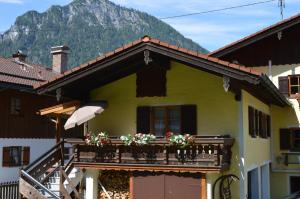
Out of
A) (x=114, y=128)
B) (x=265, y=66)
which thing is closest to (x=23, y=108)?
(x=114, y=128)

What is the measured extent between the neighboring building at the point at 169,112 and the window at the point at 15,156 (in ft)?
32.5

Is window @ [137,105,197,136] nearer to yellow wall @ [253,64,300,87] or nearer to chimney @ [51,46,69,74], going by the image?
yellow wall @ [253,64,300,87]

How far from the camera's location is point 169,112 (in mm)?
14992

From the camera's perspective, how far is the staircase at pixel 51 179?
14.8 meters

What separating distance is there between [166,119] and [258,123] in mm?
4566

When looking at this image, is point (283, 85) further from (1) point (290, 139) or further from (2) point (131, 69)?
(2) point (131, 69)

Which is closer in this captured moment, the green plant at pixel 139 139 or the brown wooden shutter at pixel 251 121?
the green plant at pixel 139 139

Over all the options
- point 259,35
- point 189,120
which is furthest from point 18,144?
point 259,35

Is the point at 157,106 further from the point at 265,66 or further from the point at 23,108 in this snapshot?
the point at 23,108

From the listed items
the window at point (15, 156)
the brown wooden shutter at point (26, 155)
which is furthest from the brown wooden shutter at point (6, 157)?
the brown wooden shutter at point (26, 155)

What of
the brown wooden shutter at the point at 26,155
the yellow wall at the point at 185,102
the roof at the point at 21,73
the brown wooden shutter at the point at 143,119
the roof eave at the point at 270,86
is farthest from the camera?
the brown wooden shutter at the point at 26,155

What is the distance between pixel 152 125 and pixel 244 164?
3.25m

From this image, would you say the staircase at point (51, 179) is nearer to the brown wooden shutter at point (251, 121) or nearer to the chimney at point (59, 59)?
the brown wooden shutter at point (251, 121)

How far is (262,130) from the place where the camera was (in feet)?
62.1
